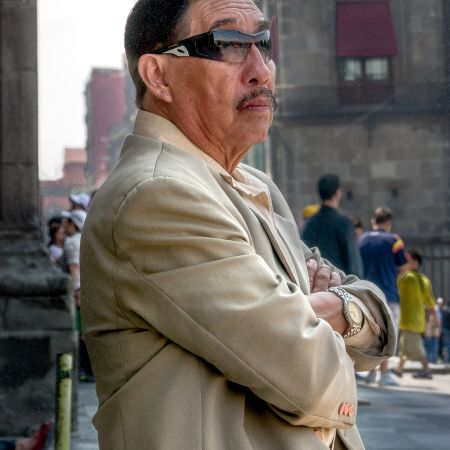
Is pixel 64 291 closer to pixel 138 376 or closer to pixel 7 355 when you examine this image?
pixel 7 355

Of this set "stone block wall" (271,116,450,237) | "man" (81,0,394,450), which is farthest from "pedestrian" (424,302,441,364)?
"man" (81,0,394,450)

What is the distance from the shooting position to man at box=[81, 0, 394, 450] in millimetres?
2330

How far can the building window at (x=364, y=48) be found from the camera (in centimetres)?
3003

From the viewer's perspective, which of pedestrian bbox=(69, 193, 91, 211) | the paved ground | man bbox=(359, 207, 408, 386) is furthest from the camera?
pedestrian bbox=(69, 193, 91, 211)

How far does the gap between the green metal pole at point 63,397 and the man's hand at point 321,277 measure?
2494mm

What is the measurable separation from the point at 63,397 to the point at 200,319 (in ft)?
10.4

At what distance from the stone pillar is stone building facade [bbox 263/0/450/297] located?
70.0 feet

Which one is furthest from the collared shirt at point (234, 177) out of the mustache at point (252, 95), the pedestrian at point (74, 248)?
the pedestrian at point (74, 248)

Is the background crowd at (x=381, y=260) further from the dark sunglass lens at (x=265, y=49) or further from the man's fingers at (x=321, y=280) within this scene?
the dark sunglass lens at (x=265, y=49)

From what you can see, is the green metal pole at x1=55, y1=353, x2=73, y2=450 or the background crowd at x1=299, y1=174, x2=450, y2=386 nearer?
the green metal pole at x1=55, y1=353, x2=73, y2=450

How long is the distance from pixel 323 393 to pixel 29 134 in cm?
621

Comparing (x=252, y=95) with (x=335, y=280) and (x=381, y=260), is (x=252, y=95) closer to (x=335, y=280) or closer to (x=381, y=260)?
(x=335, y=280)

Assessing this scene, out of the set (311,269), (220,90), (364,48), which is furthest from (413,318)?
(364,48)

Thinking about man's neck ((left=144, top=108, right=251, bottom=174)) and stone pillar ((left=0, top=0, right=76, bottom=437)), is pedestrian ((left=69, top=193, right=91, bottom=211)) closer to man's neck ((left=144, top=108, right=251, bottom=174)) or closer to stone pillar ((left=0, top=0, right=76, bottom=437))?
stone pillar ((left=0, top=0, right=76, bottom=437))
